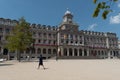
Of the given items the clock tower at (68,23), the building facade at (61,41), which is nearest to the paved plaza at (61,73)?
the building facade at (61,41)

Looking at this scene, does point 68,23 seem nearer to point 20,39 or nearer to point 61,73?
point 20,39

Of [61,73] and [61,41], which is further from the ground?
[61,41]

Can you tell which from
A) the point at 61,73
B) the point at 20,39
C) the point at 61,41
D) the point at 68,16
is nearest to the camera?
the point at 61,73

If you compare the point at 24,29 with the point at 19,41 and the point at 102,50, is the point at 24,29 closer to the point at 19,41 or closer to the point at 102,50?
the point at 19,41

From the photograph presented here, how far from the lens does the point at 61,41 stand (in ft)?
243

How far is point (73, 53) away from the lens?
7250cm

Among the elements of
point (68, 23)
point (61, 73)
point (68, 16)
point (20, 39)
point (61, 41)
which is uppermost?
point (68, 16)

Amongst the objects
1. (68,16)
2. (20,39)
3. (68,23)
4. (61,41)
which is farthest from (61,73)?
(68,16)

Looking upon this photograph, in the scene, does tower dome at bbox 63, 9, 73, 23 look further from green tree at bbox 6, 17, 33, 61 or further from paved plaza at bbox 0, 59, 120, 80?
paved plaza at bbox 0, 59, 120, 80

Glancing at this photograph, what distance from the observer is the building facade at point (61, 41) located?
65.8m

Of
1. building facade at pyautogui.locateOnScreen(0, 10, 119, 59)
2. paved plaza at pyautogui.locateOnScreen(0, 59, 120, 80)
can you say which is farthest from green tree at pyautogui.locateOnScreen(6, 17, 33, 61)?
building facade at pyautogui.locateOnScreen(0, 10, 119, 59)

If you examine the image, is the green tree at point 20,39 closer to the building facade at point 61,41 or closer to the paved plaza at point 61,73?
the paved plaza at point 61,73

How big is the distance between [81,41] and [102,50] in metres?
15.7

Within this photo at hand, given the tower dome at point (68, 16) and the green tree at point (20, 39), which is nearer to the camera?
the green tree at point (20, 39)
